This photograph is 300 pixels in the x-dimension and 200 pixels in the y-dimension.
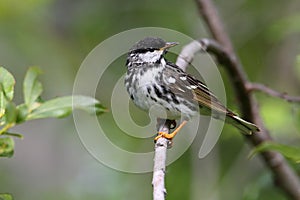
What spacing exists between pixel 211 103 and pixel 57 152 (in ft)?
12.3

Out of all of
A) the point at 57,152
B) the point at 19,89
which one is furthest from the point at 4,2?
the point at 57,152

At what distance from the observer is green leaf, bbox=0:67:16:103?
8.29 ft

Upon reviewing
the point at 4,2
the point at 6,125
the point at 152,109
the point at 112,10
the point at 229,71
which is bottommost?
the point at 6,125

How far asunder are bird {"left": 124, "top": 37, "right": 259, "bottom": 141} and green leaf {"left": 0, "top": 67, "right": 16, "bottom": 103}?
1.43 m

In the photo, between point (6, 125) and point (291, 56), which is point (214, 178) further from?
point (6, 125)

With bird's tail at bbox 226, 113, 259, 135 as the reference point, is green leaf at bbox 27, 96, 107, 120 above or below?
below

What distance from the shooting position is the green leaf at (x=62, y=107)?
8.59 ft

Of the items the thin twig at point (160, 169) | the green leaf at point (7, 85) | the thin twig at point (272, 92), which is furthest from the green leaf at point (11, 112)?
the thin twig at point (272, 92)

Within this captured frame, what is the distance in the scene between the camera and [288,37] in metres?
6.70

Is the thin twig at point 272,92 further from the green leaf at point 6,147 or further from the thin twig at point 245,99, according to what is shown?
the green leaf at point 6,147

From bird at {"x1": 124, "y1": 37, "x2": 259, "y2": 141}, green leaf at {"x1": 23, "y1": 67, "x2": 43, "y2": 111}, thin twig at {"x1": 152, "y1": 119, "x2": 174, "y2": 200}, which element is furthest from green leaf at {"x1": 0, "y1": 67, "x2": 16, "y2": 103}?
bird at {"x1": 124, "y1": 37, "x2": 259, "y2": 141}

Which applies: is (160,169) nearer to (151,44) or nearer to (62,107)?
(62,107)

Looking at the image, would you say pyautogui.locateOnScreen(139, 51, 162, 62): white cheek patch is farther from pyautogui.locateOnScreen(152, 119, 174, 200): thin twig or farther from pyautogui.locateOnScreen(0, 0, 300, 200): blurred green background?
pyautogui.locateOnScreen(0, 0, 300, 200): blurred green background

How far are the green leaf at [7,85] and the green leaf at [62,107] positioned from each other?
0.13 meters
